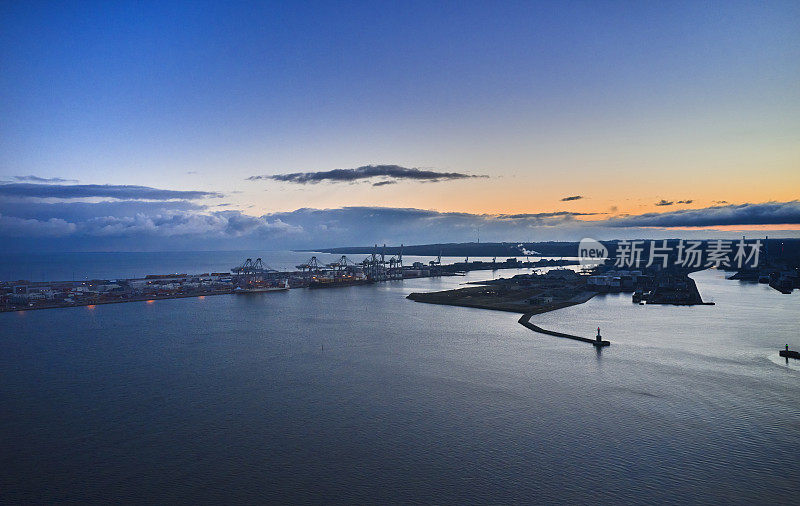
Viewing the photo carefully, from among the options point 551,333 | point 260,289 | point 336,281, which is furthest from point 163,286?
point 551,333

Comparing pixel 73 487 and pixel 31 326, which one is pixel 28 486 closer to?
pixel 73 487

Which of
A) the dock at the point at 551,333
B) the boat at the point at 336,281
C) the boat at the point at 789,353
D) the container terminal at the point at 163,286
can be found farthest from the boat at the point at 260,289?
the boat at the point at 789,353

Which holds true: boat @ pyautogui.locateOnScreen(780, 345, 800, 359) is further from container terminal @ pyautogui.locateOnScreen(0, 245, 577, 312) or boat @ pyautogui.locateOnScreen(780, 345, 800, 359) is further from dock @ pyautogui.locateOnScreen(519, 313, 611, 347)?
container terminal @ pyautogui.locateOnScreen(0, 245, 577, 312)

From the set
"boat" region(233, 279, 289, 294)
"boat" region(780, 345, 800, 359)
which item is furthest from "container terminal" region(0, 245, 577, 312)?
"boat" region(780, 345, 800, 359)

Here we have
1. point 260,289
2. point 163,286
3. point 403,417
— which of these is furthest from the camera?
point 260,289

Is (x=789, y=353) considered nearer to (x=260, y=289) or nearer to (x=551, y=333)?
(x=551, y=333)

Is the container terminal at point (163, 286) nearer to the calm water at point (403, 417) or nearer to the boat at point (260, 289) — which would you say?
the boat at point (260, 289)

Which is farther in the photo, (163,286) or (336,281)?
(336,281)

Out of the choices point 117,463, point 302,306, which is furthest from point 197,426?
point 302,306

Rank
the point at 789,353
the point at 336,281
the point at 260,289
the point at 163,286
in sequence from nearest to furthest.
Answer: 1. the point at 789,353
2. the point at 163,286
3. the point at 260,289
4. the point at 336,281
